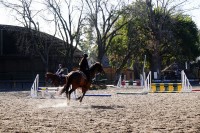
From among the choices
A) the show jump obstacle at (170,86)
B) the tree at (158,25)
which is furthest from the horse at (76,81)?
the tree at (158,25)

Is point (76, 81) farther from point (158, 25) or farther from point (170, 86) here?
point (158, 25)

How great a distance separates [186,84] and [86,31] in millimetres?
24435

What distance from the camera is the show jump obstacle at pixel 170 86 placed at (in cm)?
2527

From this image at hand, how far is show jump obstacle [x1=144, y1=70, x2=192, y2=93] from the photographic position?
995 inches

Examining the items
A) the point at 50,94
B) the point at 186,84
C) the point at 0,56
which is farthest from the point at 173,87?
the point at 0,56

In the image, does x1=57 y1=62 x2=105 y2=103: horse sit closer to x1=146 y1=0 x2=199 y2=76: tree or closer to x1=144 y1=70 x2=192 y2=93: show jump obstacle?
x1=144 y1=70 x2=192 y2=93: show jump obstacle

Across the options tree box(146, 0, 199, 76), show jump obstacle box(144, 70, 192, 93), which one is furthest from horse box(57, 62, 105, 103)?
tree box(146, 0, 199, 76)

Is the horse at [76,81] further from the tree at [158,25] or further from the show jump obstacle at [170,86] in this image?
the tree at [158,25]

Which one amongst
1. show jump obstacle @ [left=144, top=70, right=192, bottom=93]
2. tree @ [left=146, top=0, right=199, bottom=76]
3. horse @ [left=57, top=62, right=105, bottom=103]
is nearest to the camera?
horse @ [left=57, top=62, right=105, bottom=103]

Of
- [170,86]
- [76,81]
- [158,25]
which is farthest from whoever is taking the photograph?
[158,25]

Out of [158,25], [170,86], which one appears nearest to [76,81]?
[170,86]

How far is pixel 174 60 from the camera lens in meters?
60.8

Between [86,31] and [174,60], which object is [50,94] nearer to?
[86,31]

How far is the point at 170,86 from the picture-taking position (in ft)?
84.7
